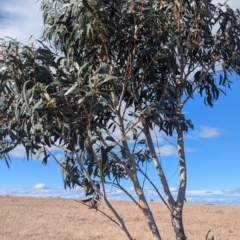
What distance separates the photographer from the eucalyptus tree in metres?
5.12

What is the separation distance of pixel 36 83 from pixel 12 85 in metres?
0.51

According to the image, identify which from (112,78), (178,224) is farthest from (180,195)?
(112,78)

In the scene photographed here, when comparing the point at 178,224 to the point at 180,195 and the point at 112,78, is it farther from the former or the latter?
the point at 112,78

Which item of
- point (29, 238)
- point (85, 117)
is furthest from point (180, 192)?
point (29, 238)

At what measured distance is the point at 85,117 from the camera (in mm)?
5109

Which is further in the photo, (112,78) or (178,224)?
(178,224)

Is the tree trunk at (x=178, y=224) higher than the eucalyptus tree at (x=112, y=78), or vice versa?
the eucalyptus tree at (x=112, y=78)

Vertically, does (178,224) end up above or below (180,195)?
below

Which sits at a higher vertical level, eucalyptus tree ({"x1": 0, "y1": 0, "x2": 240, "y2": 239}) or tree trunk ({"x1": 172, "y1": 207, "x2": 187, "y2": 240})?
eucalyptus tree ({"x1": 0, "y1": 0, "x2": 240, "y2": 239})

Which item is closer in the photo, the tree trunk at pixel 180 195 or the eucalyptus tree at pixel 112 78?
the eucalyptus tree at pixel 112 78

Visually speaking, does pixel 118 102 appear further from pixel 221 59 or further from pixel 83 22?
pixel 221 59

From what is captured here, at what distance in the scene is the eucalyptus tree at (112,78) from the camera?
16.8 feet

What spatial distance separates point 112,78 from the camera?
4.80 m

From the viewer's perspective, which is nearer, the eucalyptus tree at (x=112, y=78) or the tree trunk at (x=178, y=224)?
the eucalyptus tree at (x=112, y=78)
